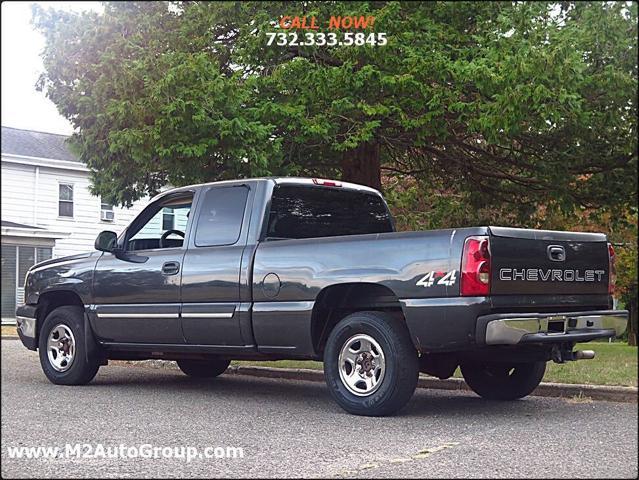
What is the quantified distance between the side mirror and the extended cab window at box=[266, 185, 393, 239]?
1.84m

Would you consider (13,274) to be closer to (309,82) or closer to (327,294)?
(327,294)

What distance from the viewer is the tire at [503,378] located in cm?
813

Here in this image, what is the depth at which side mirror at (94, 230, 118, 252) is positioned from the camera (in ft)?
29.7

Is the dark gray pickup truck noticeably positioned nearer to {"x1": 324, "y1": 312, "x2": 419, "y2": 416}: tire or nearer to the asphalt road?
{"x1": 324, "y1": 312, "x2": 419, "y2": 416}: tire

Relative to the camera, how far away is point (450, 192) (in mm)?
18203

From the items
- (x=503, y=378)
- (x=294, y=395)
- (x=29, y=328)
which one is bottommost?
(x=294, y=395)

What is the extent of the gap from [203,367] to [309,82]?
372 centimetres

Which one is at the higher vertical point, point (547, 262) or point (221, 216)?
point (221, 216)

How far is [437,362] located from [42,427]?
3214mm

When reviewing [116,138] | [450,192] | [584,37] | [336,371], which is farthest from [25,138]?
[336,371]

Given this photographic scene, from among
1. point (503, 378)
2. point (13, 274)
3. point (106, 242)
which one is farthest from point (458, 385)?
point (13, 274)

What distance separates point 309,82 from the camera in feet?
37.3

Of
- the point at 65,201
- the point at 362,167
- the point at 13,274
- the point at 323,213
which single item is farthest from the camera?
the point at 65,201

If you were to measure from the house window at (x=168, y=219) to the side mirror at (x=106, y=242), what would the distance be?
1.84ft
